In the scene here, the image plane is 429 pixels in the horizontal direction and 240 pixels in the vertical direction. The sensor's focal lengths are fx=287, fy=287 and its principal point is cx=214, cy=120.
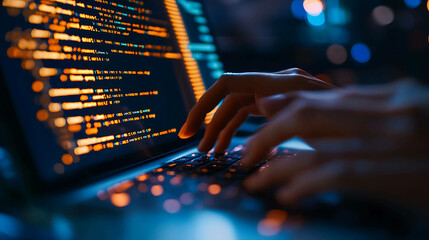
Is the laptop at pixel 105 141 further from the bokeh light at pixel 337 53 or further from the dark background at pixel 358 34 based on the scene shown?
the bokeh light at pixel 337 53

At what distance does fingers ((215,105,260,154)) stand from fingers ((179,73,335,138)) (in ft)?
0.23

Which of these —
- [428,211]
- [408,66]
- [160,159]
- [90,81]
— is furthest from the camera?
[408,66]

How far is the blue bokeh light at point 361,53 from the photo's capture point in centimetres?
437

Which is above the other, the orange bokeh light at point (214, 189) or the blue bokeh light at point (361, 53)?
the orange bokeh light at point (214, 189)

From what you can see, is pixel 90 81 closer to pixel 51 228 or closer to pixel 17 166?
pixel 17 166

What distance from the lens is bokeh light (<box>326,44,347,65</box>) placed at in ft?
15.1

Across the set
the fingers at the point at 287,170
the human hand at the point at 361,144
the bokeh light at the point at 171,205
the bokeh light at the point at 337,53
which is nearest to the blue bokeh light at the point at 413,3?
the bokeh light at the point at 337,53

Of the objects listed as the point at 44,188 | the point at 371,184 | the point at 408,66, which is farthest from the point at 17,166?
the point at 408,66

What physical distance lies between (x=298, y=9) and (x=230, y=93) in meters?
4.74

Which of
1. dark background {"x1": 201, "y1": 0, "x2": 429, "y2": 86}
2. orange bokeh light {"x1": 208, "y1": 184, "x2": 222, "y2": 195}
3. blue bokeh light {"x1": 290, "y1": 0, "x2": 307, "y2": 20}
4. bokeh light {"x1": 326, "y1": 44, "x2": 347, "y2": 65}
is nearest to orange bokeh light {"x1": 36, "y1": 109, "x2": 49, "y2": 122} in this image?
orange bokeh light {"x1": 208, "y1": 184, "x2": 222, "y2": 195}

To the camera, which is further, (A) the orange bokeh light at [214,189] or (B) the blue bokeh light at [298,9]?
(B) the blue bokeh light at [298,9]

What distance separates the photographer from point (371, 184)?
14.4 inches

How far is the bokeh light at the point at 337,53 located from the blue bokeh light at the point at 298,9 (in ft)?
2.42

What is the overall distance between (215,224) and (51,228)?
0.21 meters
